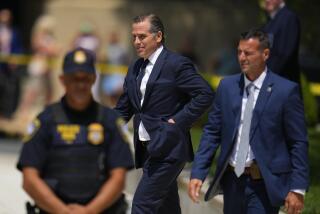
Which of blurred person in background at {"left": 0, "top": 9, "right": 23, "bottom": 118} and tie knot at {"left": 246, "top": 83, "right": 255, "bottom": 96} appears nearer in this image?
tie knot at {"left": 246, "top": 83, "right": 255, "bottom": 96}

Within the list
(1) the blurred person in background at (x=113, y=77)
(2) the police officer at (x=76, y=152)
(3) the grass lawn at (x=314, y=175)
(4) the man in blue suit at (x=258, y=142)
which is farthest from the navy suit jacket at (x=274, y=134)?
(1) the blurred person in background at (x=113, y=77)

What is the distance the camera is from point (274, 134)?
5.95 meters

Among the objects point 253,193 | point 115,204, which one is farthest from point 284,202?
point 115,204

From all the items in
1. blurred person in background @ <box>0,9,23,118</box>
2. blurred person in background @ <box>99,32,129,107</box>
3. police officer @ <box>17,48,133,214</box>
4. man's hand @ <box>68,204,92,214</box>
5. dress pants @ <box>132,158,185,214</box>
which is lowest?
blurred person in background @ <box>99,32,129,107</box>

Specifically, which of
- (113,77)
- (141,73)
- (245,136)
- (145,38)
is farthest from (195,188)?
(113,77)

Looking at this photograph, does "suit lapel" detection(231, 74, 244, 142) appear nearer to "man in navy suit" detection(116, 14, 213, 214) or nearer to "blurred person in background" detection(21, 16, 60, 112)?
"man in navy suit" detection(116, 14, 213, 214)

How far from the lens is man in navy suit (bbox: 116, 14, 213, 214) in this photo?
21.4 feet

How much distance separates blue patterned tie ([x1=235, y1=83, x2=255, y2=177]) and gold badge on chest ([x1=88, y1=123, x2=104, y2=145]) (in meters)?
1.33

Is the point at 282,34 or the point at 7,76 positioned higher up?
the point at 282,34

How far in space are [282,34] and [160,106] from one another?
2.05 m

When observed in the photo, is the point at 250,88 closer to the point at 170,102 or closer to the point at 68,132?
the point at 170,102

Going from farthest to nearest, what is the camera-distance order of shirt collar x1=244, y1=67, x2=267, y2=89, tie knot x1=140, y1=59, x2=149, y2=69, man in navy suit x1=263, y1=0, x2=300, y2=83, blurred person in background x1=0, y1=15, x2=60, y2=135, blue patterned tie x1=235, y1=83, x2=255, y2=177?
blurred person in background x1=0, y1=15, x2=60, y2=135 → man in navy suit x1=263, y1=0, x2=300, y2=83 → tie knot x1=140, y1=59, x2=149, y2=69 → shirt collar x1=244, y1=67, x2=267, y2=89 → blue patterned tie x1=235, y1=83, x2=255, y2=177

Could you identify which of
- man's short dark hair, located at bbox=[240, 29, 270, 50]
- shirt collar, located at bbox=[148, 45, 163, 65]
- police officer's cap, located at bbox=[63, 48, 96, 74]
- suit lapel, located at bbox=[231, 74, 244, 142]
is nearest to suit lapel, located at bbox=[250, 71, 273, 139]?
suit lapel, located at bbox=[231, 74, 244, 142]

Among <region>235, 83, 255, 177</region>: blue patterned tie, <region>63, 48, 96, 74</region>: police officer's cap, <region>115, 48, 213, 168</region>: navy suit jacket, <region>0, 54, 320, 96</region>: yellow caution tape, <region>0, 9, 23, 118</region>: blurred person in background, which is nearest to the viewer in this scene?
<region>63, 48, 96, 74</region>: police officer's cap
